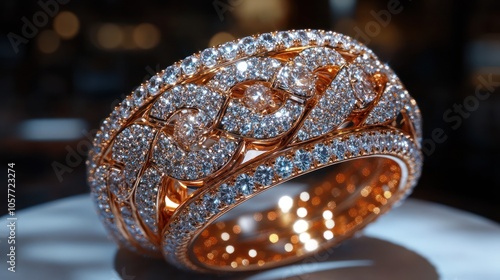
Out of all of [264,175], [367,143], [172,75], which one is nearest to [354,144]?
[367,143]

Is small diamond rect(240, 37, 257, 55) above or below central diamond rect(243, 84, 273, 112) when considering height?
above

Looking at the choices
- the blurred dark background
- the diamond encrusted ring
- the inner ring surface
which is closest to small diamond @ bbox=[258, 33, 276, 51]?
the diamond encrusted ring

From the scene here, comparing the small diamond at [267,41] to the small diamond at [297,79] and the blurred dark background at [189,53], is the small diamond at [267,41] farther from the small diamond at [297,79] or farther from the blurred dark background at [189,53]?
the blurred dark background at [189,53]

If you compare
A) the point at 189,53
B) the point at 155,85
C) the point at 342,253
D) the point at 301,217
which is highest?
the point at 189,53

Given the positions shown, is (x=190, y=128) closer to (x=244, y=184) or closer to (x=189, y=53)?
(x=244, y=184)

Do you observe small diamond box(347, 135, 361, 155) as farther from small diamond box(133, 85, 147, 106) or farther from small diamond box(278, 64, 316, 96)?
small diamond box(133, 85, 147, 106)

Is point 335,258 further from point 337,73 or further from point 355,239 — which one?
point 337,73
